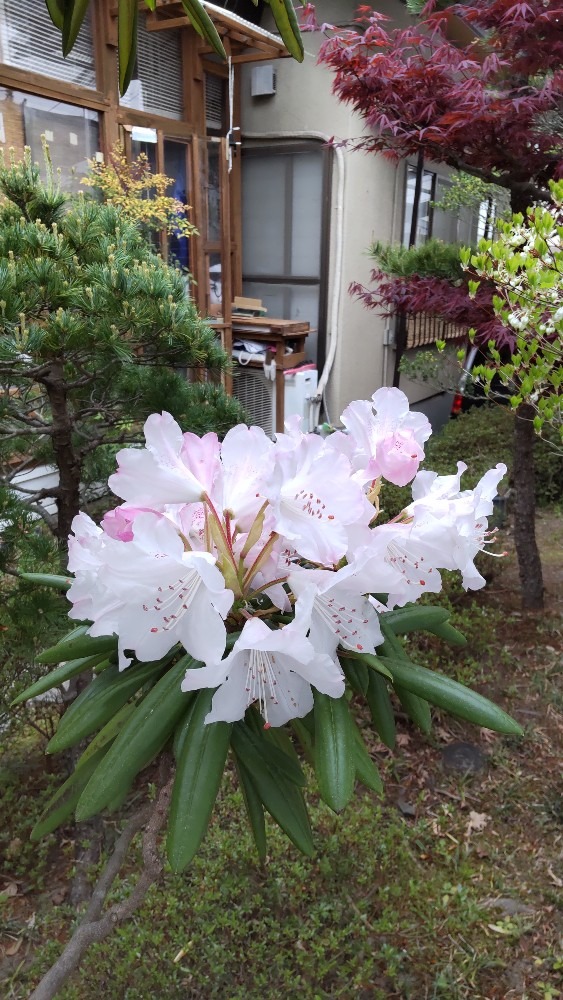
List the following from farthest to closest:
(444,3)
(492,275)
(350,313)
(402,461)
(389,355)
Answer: (389,355) < (350,313) < (444,3) < (492,275) < (402,461)

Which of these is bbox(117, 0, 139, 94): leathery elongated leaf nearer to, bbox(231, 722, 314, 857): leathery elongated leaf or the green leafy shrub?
bbox(231, 722, 314, 857): leathery elongated leaf

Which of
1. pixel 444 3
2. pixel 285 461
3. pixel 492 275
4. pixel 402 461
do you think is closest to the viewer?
pixel 285 461

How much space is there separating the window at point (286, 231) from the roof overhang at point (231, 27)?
1.00 metres

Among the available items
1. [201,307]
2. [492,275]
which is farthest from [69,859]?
[201,307]

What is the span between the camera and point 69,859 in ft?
7.74

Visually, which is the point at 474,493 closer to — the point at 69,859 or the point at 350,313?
the point at 69,859

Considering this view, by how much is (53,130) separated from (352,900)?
166 inches

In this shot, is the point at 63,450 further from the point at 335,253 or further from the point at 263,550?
the point at 335,253

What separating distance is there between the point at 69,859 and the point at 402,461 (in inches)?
82.1

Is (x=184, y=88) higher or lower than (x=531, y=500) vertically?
higher

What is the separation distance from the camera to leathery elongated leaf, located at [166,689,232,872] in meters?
0.86

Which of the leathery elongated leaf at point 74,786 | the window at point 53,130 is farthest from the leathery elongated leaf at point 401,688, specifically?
the window at point 53,130

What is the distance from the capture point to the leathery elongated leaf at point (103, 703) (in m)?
1.00

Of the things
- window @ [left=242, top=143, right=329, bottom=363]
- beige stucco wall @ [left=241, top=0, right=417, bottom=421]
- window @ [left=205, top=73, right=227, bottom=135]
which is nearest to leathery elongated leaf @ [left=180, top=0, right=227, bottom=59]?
window @ [left=205, top=73, right=227, bottom=135]
